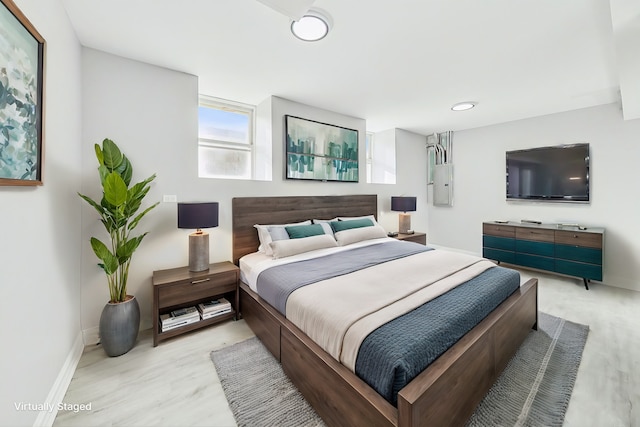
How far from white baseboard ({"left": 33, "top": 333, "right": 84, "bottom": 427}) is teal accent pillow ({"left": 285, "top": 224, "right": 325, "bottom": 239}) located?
2.06m

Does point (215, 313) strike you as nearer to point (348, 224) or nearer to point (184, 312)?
point (184, 312)

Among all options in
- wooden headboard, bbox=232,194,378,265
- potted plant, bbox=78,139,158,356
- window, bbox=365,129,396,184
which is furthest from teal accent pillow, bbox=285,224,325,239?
window, bbox=365,129,396,184

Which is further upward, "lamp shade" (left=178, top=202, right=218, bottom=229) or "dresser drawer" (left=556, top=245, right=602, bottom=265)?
"lamp shade" (left=178, top=202, right=218, bottom=229)

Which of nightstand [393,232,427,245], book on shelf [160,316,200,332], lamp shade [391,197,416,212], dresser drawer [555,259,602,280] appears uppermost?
lamp shade [391,197,416,212]

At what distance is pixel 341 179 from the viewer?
13.5 ft

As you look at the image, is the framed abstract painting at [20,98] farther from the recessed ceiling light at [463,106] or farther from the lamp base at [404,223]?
the lamp base at [404,223]

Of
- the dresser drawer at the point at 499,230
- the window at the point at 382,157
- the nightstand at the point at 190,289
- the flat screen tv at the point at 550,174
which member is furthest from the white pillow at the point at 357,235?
the flat screen tv at the point at 550,174

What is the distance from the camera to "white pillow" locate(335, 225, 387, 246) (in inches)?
131

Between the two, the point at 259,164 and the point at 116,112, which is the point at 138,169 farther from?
the point at 259,164

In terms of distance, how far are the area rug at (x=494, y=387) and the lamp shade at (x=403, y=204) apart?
8.45 feet

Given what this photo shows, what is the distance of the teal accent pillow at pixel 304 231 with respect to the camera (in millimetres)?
3043

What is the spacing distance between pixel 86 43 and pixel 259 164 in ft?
6.54

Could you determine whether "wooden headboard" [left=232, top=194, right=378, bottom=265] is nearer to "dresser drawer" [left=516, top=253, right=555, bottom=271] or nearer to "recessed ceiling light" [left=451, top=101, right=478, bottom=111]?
"recessed ceiling light" [left=451, top=101, right=478, bottom=111]

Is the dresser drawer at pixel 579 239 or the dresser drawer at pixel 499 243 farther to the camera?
the dresser drawer at pixel 499 243
